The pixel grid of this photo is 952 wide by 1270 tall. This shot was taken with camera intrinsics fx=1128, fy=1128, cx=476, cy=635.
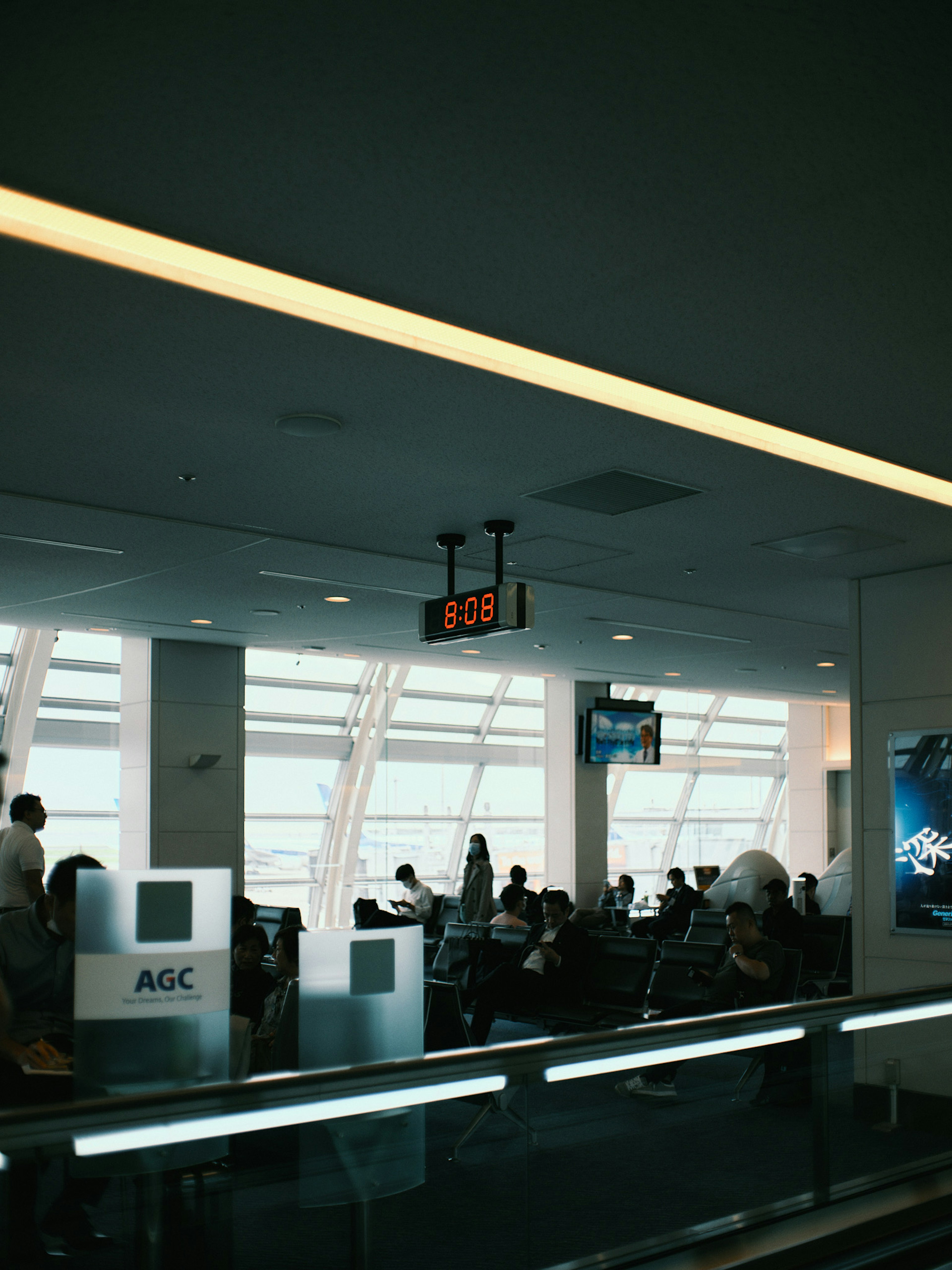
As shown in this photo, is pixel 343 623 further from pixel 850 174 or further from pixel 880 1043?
pixel 850 174

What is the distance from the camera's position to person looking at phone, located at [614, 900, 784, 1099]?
23.0 feet

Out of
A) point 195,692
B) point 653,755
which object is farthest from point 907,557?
point 653,755

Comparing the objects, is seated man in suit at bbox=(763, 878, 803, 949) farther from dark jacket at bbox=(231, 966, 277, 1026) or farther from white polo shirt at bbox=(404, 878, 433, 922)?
dark jacket at bbox=(231, 966, 277, 1026)

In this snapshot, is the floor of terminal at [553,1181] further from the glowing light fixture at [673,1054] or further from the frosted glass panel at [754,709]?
the frosted glass panel at [754,709]

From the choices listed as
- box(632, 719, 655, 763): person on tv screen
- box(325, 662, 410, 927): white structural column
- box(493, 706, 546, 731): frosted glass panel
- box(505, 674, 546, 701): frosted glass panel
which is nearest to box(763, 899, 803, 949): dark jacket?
box(632, 719, 655, 763): person on tv screen

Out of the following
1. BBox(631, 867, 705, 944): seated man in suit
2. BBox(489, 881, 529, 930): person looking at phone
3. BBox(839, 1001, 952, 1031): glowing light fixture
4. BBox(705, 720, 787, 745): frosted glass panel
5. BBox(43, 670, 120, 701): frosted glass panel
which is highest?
BBox(43, 670, 120, 701): frosted glass panel

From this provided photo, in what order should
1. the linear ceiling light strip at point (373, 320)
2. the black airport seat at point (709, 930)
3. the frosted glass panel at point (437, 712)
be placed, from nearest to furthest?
1. the linear ceiling light strip at point (373, 320)
2. the black airport seat at point (709, 930)
3. the frosted glass panel at point (437, 712)

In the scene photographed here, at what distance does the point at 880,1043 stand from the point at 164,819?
7.84m

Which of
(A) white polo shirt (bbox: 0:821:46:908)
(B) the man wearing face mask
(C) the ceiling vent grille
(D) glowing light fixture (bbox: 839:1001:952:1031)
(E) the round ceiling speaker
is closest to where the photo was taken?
(B) the man wearing face mask

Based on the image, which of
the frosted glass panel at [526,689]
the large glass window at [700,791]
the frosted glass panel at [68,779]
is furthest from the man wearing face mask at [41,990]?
the large glass window at [700,791]

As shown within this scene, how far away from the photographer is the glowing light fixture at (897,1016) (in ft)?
14.4

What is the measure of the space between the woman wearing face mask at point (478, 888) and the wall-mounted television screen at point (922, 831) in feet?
19.0

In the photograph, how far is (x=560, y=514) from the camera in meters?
6.16

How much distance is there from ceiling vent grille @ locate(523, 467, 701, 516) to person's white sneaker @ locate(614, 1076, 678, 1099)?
2687 millimetres
